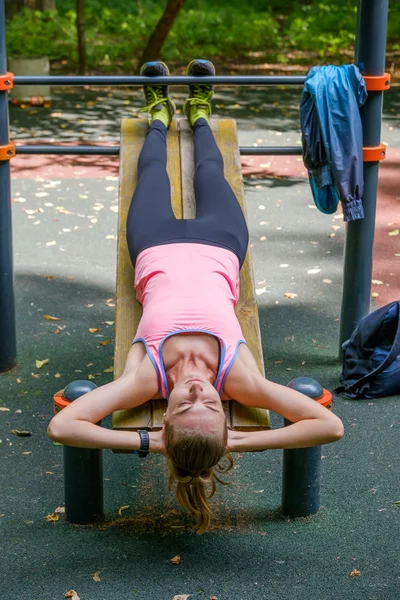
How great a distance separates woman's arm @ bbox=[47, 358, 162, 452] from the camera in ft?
9.98

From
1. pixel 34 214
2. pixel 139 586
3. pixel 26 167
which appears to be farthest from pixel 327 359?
pixel 26 167

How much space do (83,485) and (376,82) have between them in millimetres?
2634

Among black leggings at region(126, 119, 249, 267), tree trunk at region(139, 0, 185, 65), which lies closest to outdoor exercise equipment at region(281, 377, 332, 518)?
black leggings at region(126, 119, 249, 267)

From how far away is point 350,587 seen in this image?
10.1 feet

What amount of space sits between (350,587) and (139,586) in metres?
0.79

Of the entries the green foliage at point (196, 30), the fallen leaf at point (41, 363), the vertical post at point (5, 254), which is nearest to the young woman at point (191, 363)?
the vertical post at point (5, 254)

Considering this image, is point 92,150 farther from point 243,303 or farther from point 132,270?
point 243,303

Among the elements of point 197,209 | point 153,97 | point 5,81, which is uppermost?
point 5,81

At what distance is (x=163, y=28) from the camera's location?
14875 mm

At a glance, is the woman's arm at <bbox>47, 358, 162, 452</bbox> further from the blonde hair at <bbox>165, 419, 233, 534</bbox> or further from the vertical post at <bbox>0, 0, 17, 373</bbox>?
the vertical post at <bbox>0, 0, 17, 373</bbox>

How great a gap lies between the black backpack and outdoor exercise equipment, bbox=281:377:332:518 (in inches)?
47.0

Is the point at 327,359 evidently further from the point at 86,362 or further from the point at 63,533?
the point at 63,533

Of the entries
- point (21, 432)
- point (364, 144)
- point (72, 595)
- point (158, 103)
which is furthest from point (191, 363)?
point (158, 103)

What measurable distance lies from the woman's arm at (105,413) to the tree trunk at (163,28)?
12.5 metres
